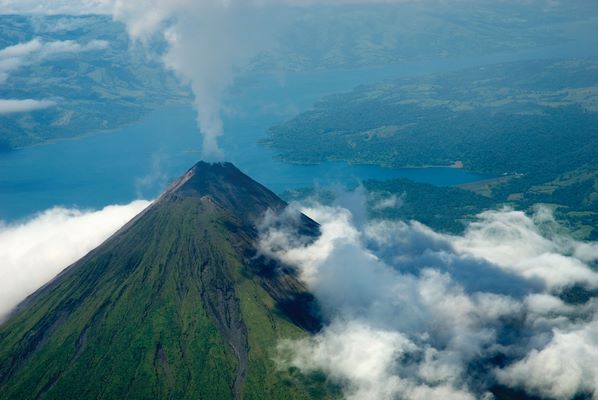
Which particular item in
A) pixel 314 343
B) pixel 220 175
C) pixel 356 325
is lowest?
→ pixel 314 343

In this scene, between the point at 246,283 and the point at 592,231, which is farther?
the point at 592,231

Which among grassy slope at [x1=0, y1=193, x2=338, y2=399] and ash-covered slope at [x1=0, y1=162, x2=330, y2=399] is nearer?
grassy slope at [x1=0, y1=193, x2=338, y2=399]

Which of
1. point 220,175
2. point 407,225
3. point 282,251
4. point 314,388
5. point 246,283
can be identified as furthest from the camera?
point 407,225

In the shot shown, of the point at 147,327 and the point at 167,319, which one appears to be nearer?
the point at 147,327

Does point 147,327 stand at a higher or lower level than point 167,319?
lower

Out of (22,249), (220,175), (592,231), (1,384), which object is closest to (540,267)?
(592,231)

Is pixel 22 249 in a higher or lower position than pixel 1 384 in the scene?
higher

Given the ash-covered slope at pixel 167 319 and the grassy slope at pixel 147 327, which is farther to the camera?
the ash-covered slope at pixel 167 319

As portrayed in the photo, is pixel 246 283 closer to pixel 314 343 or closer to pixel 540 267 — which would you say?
pixel 314 343
